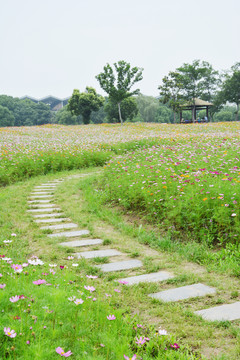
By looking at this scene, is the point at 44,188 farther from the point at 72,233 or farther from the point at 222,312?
the point at 222,312

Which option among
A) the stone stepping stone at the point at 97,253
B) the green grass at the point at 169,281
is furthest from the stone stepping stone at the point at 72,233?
the stone stepping stone at the point at 97,253

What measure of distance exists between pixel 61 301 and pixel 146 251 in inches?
78.8

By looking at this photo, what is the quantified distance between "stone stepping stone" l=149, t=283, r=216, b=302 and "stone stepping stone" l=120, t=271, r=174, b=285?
0.27 meters

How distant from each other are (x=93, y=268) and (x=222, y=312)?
145cm

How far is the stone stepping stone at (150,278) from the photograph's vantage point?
319cm

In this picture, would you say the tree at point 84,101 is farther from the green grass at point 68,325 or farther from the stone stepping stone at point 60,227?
the green grass at point 68,325

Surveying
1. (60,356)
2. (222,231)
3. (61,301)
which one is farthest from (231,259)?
(60,356)

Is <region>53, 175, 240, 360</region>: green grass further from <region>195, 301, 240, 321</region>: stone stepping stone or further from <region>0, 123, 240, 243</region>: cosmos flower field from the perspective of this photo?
<region>0, 123, 240, 243</region>: cosmos flower field

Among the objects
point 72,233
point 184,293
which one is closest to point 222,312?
point 184,293

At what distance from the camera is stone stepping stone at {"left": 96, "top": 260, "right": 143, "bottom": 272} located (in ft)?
11.5

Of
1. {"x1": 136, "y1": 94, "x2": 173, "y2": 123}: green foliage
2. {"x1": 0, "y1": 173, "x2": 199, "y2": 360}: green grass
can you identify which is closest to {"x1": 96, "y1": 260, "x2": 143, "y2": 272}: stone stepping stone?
{"x1": 0, "y1": 173, "x2": 199, "y2": 360}: green grass

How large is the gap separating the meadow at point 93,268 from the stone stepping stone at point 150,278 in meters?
0.20

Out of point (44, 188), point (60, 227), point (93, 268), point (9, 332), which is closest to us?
point (9, 332)

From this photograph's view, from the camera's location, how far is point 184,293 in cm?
292
